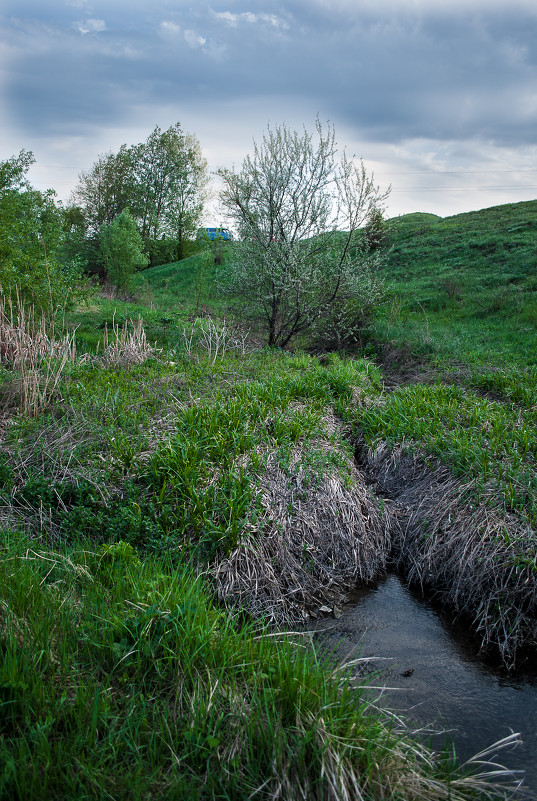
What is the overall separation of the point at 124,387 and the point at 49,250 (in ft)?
13.7

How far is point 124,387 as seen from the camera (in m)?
7.11

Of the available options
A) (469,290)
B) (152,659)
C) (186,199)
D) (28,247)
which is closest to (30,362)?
(28,247)

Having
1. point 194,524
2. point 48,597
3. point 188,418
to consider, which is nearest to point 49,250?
point 188,418

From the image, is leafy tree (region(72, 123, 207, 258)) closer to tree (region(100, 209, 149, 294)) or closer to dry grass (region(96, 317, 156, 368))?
tree (region(100, 209, 149, 294))

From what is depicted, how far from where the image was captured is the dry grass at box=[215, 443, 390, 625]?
4.44 m

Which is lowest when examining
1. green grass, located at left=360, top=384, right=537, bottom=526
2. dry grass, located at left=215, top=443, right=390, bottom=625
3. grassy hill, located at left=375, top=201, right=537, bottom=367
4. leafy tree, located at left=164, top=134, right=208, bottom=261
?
dry grass, located at left=215, top=443, right=390, bottom=625

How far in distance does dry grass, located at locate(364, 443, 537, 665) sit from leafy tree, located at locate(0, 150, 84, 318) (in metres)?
6.47

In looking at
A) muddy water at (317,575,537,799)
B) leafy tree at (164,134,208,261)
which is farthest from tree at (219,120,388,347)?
leafy tree at (164,134,208,261)

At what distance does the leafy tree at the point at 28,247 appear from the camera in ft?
28.9

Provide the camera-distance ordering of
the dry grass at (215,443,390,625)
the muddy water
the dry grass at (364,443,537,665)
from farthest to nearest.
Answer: the dry grass at (215,443,390,625) < the dry grass at (364,443,537,665) < the muddy water

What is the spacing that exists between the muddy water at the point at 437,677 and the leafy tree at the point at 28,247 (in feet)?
22.7

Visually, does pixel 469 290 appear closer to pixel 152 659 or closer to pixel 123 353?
pixel 123 353

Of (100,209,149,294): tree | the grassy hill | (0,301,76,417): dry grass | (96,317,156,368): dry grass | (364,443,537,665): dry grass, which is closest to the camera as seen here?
(364,443,537,665): dry grass

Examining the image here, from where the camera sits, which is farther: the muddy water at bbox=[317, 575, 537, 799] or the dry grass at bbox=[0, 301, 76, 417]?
the dry grass at bbox=[0, 301, 76, 417]
